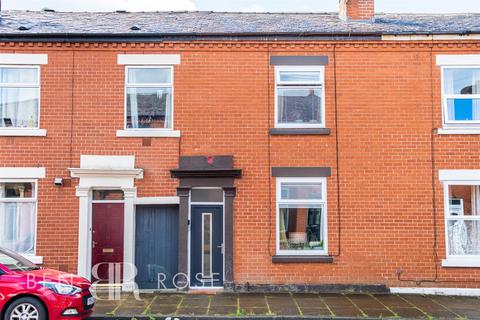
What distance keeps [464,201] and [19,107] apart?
10862 millimetres

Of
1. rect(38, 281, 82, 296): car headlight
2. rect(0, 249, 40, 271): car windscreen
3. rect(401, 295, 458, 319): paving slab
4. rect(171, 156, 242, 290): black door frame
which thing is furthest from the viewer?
rect(171, 156, 242, 290): black door frame

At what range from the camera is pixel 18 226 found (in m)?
12.6

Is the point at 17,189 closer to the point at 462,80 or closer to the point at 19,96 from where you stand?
the point at 19,96

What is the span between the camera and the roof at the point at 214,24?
12945mm

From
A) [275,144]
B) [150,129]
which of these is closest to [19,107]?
[150,129]

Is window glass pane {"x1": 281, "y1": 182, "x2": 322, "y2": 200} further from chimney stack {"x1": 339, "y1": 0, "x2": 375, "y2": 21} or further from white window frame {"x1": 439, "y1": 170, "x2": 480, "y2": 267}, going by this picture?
chimney stack {"x1": 339, "y1": 0, "x2": 375, "y2": 21}

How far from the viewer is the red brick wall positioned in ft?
41.2

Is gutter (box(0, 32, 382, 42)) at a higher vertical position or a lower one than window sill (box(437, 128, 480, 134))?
higher

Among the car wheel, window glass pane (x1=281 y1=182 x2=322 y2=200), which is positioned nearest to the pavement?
the car wheel

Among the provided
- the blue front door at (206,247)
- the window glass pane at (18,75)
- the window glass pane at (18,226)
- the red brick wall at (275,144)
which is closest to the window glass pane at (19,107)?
the window glass pane at (18,75)

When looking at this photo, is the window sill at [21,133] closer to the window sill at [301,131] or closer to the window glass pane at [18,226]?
the window glass pane at [18,226]

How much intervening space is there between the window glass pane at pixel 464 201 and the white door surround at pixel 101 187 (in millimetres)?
7396

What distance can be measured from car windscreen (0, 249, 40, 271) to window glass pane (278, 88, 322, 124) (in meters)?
6.56

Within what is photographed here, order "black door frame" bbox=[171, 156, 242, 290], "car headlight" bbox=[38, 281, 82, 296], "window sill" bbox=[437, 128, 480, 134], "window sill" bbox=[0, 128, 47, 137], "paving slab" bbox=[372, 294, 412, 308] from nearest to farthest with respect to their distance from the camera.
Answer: "car headlight" bbox=[38, 281, 82, 296] < "paving slab" bbox=[372, 294, 412, 308] < "black door frame" bbox=[171, 156, 242, 290] < "window sill" bbox=[0, 128, 47, 137] < "window sill" bbox=[437, 128, 480, 134]
